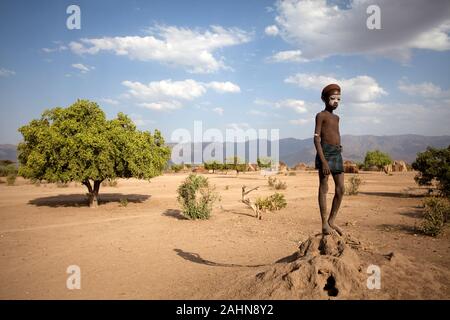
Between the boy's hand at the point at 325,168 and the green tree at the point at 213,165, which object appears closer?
the boy's hand at the point at 325,168

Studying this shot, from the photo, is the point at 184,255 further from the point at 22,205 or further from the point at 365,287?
the point at 22,205

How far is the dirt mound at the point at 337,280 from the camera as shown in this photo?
405 centimetres

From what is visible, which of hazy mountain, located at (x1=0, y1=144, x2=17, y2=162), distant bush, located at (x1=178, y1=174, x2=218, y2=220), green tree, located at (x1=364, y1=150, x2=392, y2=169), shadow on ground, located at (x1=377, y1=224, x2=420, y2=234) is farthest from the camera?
hazy mountain, located at (x1=0, y1=144, x2=17, y2=162)

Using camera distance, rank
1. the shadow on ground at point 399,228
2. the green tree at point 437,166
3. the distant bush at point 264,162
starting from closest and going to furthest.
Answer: the shadow on ground at point 399,228
the green tree at point 437,166
the distant bush at point 264,162

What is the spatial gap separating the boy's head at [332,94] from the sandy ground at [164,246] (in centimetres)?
279

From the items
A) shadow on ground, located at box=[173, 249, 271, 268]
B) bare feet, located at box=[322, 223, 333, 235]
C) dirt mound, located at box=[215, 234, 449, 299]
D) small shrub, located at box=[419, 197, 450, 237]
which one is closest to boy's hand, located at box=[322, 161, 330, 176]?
bare feet, located at box=[322, 223, 333, 235]

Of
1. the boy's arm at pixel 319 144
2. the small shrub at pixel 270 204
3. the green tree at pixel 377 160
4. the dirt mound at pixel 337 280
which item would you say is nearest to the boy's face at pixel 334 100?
the boy's arm at pixel 319 144

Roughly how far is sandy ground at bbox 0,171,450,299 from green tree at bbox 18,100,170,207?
1.90 metres

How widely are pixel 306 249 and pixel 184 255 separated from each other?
3.52 m

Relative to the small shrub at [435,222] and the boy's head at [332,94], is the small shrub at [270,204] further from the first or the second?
the boy's head at [332,94]

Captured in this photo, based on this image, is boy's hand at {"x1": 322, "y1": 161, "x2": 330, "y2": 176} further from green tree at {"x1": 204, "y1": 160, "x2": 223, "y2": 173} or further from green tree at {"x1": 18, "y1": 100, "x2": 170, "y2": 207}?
green tree at {"x1": 204, "y1": 160, "x2": 223, "y2": 173}

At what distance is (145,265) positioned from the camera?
6.94 meters

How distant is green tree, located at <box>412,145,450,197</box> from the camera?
659 inches
